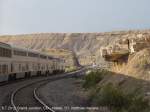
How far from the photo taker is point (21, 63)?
42750mm

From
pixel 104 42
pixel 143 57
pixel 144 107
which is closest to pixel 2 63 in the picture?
pixel 143 57

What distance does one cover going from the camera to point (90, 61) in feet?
551

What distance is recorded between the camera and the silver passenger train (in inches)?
1300

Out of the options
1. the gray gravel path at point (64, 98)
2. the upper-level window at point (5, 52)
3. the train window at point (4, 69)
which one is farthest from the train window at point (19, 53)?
the gray gravel path at point (64, 98)

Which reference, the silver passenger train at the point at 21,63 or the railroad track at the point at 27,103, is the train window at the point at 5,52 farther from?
the railroad track at the point at 27,103

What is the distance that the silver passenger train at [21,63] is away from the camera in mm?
33031

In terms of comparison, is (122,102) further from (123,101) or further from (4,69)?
(4,69)

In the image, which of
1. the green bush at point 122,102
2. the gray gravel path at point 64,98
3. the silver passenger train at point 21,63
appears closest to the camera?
the green bush at point 122,102

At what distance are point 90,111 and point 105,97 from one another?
207 cm

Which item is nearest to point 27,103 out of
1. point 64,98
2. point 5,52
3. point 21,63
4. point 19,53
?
point 64,98

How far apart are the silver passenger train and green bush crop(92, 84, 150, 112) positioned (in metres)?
14.3

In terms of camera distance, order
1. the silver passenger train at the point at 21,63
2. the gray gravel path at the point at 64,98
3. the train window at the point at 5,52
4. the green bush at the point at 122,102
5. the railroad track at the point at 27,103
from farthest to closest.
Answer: the silver passenger train at the point at 21,63, the train window at the point at 5,52, the gray gravel path at the point at 64,98, the railroad track at the point at 27,103, the green bush at the point at 122,102

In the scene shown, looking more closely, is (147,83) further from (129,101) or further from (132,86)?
(129,101)

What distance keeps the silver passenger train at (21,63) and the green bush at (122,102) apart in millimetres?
14260
